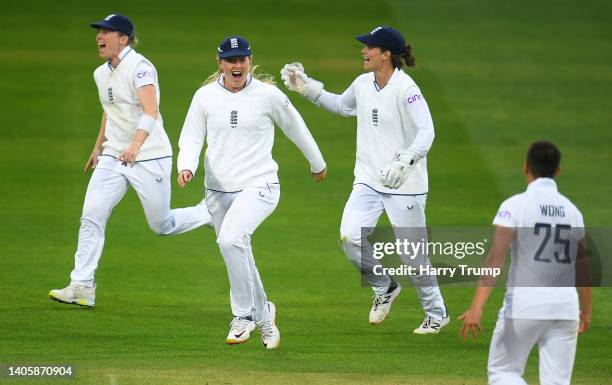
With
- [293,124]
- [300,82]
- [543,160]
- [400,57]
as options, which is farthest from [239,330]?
[543,160]

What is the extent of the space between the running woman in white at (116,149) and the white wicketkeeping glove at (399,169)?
2.04m

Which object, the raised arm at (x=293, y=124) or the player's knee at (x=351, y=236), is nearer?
the raised arm at (x=293, y=124)

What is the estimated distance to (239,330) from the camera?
10352 mm

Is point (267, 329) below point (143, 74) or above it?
below

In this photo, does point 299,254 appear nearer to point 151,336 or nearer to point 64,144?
point 151,336

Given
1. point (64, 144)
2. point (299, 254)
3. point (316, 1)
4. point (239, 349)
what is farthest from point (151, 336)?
point (316, 1)

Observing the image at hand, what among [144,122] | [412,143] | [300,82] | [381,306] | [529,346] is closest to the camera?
[529,346]

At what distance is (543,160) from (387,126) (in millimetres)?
3102

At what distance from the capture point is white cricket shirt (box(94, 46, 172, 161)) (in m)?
11.3

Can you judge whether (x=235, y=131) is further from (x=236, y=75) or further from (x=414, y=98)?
(x=414, y=98)

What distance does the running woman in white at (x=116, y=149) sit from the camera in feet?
37.1

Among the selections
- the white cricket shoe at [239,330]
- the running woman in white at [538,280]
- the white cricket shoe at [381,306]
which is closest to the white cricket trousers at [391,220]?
the white cricket shoe at [381,306]

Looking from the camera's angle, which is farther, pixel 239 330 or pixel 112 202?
pixel 112 202

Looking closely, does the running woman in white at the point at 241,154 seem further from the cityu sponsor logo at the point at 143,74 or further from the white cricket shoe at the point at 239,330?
the cityu sponsor logo at the point at 143,74
